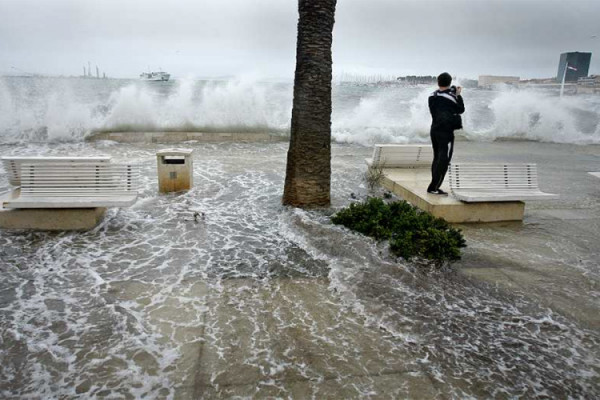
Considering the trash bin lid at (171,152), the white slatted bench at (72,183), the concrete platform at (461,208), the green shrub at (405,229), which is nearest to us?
the green shrub at (405,229)

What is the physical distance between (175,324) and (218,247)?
73.8 inches

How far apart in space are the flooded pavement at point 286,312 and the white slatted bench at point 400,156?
9.99 feet

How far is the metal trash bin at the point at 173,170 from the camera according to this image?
787 centimetres

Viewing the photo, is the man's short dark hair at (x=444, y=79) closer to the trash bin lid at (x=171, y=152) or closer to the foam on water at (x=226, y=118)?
the trash bin lid at (x=171, y=152)

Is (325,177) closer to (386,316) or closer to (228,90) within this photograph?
(386,316)

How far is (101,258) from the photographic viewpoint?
194 inches


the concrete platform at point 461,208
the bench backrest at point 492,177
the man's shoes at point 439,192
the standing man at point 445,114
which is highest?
the standing man at point 445,114

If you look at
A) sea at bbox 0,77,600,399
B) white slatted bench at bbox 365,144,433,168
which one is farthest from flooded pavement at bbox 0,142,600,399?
white slatted bench at bbox 365,144,433,168

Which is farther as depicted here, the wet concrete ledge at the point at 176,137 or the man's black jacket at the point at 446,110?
the wet concrete ledge at the point at 176,137

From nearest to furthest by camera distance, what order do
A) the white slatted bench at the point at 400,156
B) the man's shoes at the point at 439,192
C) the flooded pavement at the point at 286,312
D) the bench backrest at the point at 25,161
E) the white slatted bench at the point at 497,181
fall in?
the flooded pavement at the point at 286,312, the bench backrest at the point at 25,161, the white slatted bench at the point at 497,181, the man's shoes at the point at 439,192, the white slatted bench at the point at 400,156

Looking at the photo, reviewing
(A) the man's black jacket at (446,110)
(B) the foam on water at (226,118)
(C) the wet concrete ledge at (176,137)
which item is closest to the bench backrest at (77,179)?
(A) the man's black jacket at (446,110)

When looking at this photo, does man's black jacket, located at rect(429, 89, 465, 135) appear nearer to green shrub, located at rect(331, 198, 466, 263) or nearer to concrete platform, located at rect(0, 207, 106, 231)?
green shrub, located at rect(331, 198, 466, 263)

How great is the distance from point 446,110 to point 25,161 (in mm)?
6162

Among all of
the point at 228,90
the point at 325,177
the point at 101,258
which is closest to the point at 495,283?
the point at 325,177
